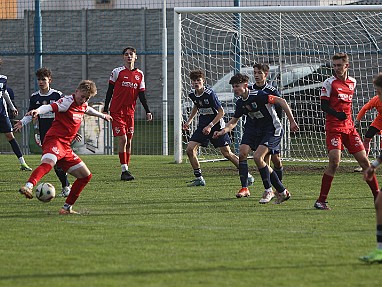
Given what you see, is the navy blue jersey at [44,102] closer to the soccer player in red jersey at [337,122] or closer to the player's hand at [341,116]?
the soccer player in red jersey at [337,122]

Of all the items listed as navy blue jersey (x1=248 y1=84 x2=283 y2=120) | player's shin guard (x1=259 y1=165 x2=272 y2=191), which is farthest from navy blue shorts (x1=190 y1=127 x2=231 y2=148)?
player's shin guard (x1=259 y1=165 x2=272 y2=191)

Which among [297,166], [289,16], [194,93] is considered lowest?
[297,166]

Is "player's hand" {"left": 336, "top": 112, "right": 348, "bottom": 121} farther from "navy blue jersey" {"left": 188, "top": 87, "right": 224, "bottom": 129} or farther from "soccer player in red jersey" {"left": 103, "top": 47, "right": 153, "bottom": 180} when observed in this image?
"soccer player in red jersey" {"left": 103, "top": 47, "right": 153, "bottom": 180}

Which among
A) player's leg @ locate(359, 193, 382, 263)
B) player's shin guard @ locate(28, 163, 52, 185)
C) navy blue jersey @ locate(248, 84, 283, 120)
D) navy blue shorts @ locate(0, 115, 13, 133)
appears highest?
navy blue jersey @ locate(248, 84, 283, 120)

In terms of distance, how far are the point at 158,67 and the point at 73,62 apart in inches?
143

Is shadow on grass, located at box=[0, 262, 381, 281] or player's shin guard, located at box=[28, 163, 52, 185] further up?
player's shin guard, located at box=[28, 163, 52, 185]

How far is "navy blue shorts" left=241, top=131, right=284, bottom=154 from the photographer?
12188 millimetres

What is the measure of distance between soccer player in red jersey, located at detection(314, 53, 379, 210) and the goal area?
803 centimetres

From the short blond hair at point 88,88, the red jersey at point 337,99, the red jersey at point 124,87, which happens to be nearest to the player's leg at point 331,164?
the red jersey at point 337,99

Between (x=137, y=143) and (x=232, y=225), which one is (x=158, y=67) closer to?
(x=137, y=143)

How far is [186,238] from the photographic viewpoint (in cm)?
909

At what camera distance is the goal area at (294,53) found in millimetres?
20031

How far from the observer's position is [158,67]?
3278cm

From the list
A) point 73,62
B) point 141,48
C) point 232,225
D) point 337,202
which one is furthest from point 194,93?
point 73,62
